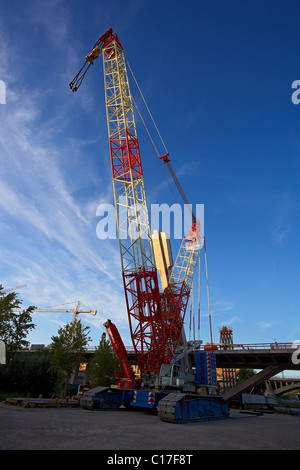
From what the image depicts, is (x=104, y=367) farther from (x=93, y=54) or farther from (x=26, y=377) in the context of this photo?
(x=93, y=54)

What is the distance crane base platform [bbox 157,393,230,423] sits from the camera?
12843 mm

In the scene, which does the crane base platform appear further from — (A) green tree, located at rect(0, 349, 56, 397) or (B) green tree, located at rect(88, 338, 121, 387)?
(B) green tree, located at rect(88, 338, 121, 387)

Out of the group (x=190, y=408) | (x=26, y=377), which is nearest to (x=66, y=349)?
(x=26, y=377)

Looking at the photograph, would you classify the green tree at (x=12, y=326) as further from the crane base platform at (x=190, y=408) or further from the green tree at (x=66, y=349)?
the crane base platform at (x=190, y=408)

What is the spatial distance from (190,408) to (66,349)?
1887 cm

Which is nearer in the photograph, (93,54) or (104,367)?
(93,54)

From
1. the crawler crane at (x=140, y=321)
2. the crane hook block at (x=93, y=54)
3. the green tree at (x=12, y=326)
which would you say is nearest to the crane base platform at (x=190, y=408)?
the crawler crane at (x=140, y=321)

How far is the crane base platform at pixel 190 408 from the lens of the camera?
12.8m

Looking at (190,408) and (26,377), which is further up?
(26,377)

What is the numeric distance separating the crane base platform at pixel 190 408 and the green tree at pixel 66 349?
17496mm

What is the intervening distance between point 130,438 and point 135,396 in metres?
10.4

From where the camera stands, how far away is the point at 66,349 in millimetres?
28969

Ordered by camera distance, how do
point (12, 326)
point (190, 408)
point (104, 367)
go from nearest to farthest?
point (190, 408) → point (12, 326) → point (104, 367)
